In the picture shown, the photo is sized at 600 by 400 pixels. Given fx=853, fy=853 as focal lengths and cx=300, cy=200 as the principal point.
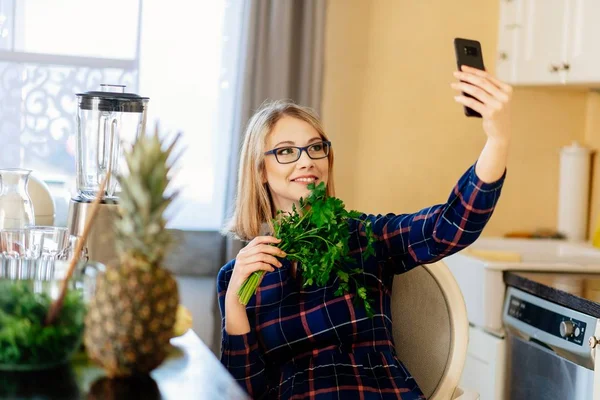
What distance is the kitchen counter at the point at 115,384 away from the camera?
101cm

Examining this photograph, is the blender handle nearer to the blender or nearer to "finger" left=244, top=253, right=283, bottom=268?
the blender

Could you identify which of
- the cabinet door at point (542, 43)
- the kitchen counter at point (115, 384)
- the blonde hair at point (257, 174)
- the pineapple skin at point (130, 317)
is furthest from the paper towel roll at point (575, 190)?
the pineapple skin at point (130, 317)

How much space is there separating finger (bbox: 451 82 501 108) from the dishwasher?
0.94 m

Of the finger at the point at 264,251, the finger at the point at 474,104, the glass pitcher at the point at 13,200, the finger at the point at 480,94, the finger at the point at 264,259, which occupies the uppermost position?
the finger at the point at 480,94

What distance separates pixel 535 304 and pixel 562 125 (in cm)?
144

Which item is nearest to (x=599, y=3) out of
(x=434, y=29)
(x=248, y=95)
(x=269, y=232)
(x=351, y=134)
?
(x=434, y=29)

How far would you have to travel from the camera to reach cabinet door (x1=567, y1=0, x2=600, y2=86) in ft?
10.1

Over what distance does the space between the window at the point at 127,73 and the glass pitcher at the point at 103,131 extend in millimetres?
1203

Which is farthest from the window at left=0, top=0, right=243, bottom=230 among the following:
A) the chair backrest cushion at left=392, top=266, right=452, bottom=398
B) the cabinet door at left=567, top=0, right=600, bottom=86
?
the chair backrest cushion at left=392, top=266, right=452, bottom=398

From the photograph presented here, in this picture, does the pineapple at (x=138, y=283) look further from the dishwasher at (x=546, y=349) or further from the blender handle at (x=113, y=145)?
the dishwasher at (x=546, y=349)

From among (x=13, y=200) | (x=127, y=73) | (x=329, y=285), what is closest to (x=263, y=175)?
(x=329, y=285)

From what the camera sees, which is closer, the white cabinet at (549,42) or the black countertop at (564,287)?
the black countertop at (564,287)

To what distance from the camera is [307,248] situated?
167 cm

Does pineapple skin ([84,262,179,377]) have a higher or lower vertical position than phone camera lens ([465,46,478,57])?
lower
